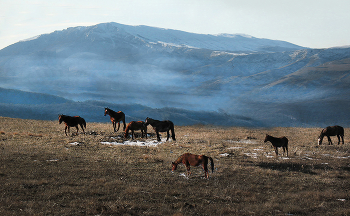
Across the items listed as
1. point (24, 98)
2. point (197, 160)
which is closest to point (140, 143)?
point (197, 160)

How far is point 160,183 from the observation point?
13656mm

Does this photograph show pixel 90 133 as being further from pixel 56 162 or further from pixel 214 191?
pixel 214 191

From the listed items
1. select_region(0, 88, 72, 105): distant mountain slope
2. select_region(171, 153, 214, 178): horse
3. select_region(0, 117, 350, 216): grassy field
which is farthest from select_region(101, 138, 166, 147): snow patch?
select_region(0, 88, 72, 105): distant mountain slope

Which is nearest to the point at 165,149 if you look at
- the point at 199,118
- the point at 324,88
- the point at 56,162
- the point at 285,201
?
the point at 56,162

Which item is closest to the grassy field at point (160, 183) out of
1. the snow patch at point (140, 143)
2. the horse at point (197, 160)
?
the horse at point (197, 160)

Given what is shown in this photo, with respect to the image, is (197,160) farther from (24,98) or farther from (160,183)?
(24,98)

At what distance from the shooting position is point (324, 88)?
168 m

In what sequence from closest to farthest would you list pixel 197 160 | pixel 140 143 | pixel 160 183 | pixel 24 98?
pixel 160 183 < pixel 197 160 < pixel 140 143 < pixel 24 98

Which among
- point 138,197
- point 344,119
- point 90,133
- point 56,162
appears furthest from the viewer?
point 344,119

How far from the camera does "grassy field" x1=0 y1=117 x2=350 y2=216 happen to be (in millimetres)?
10487

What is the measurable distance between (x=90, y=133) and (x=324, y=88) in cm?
16686

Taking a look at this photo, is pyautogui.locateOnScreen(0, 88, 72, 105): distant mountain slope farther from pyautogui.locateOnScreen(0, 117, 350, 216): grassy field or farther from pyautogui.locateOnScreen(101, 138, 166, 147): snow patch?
pyautogui.locateOnScreen(0, 117, 350, 216): grassy field

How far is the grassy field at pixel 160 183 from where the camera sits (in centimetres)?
1049

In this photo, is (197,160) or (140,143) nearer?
(197,160)
